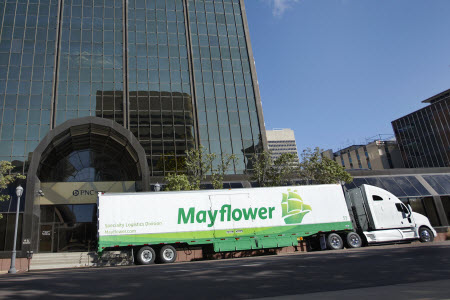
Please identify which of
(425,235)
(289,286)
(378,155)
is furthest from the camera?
(378,155)

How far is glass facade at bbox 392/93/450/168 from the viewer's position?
256 ft

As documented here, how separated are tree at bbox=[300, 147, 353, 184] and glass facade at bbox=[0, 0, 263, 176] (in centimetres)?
902

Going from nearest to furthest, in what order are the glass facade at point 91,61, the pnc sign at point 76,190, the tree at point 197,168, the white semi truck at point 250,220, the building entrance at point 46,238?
the white semi truck at point 250,220 < the tree at point 197,168 < the building entrance at point 46,238 < the pnc sign at point 76,190 < the glass facade at point 91,61

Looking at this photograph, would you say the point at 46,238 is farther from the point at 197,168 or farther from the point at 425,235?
the point at 425,235

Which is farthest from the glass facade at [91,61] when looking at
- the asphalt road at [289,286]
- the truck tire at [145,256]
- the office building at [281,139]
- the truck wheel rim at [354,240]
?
the office building at [281,139]

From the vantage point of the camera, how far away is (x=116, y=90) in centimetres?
3509

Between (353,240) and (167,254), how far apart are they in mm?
11248

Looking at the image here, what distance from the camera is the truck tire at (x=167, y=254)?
1620 centimetres

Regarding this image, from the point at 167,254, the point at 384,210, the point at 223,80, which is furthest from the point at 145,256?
the point at 223,80

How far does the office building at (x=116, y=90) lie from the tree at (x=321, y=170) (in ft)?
29.5

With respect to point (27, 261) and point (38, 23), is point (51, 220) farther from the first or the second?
A: point (38, 23)

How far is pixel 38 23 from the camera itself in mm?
36531

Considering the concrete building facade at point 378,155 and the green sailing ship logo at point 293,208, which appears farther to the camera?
the concrete building facade at point 378,155

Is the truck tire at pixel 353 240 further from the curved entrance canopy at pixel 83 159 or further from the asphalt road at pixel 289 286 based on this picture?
the curved entrance canopy at pixel 83 159
